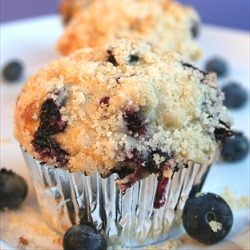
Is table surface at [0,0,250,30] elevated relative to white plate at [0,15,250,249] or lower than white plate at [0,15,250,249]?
elevated

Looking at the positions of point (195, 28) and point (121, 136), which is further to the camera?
point (195, 28)

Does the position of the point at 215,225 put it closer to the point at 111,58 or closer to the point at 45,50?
the point at 111,58

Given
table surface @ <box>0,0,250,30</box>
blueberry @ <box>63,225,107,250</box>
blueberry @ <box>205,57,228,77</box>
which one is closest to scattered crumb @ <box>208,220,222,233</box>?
blueberry @ <box>63,225,107,250</box>

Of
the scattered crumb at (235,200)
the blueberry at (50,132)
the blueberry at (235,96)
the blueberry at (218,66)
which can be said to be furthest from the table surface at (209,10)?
the blueberry at (50,132)

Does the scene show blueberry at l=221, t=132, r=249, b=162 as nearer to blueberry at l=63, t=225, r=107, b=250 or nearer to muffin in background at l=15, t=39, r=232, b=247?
muffin in background at l=15, t=39, r=232, b=247

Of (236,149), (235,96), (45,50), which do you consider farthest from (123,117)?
(45,50)

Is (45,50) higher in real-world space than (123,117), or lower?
higher

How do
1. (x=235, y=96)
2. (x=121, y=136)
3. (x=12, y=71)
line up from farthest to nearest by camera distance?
(x=12, y=71), (x=235, y=96), (x=121, y=136)
